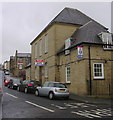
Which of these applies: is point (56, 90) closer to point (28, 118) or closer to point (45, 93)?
point (45, 93)

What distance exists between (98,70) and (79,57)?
101 inches

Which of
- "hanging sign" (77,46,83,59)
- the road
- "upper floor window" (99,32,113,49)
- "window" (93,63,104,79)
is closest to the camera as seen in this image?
the road

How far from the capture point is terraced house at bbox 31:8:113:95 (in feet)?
56.8

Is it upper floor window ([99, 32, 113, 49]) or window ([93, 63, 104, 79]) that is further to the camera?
upper floor window ([99, 32, 113, 49])

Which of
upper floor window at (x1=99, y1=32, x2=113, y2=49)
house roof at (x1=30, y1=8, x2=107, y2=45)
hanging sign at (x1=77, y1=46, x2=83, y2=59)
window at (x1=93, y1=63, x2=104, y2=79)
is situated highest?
house roof at (x1=30, y1=8, x2=107, y2=45)

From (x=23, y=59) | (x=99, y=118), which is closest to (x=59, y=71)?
(x=99, y=118)

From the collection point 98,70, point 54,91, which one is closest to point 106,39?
point 98,70

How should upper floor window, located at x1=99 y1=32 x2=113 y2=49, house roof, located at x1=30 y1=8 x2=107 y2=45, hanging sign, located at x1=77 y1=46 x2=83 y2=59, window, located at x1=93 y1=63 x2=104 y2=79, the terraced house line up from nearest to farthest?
hanging sign, located at x1=77 y1=46 x2=83 y2=59 → the terraced house → window, located at x1=93 y1=63 x2=104 y2=79 → upper floor window, located at x1=99 y1=32 x2=113 y2=49 → house roof, located at x1=30 y1=8 x2=107 y2=45

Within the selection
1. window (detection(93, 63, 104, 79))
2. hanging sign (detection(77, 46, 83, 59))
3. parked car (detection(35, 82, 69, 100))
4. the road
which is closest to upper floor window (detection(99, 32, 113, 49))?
window (detection(93, 63, 104, 79))

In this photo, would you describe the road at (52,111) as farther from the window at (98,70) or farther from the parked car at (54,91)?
the window at (98,70)

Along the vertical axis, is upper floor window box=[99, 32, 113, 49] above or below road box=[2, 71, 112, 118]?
above

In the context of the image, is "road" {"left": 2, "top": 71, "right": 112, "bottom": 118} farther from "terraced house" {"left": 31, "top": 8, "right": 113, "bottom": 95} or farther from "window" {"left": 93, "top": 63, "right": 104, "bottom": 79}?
"window" {"left": 93, "top": 63, "right": 104, "bottom": 79}

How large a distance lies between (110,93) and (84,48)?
5339 mm

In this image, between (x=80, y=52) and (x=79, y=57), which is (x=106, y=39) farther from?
(x=79, y=57)
